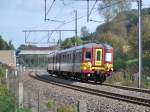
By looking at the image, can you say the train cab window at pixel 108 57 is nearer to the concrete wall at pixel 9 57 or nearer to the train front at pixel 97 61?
the train front at pixel 97 61

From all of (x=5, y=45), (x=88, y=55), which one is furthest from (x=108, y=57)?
(x=5, y=45)

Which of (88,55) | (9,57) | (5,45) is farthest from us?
(5,45)

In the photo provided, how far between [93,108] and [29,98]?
13.5 feet

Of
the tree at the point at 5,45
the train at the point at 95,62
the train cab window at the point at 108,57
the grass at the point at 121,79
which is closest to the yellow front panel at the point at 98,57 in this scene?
the train at the point at 95,62

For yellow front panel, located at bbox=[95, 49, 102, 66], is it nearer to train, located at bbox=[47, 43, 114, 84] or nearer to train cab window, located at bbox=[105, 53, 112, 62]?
train, located at bbox=[47, 43, 114, 84]

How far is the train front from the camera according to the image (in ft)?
144

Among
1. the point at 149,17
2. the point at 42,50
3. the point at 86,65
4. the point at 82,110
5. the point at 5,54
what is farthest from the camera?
the point at 42,50

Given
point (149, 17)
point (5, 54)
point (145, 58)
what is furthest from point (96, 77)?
point (5, 54)

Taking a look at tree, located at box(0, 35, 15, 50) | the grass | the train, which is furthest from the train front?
tree, located at box(0, 35, 15, 50)

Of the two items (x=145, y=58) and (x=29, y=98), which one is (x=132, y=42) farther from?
(x=29, y=98)

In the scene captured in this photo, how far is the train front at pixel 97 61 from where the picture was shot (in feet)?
144

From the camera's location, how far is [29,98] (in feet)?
57.8

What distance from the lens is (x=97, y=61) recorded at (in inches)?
1745

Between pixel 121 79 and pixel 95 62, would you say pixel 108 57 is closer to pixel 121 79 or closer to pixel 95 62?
pixel 95 62
